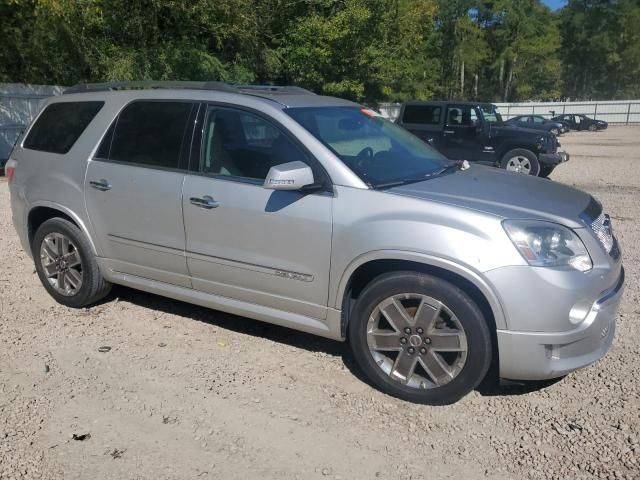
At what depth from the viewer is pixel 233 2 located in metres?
18.2

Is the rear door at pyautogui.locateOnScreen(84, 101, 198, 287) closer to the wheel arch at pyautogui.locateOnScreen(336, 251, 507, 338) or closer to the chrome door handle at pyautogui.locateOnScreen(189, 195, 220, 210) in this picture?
the chrome door handle at pyautogui.locateOnScreen(189, 195, 220, 210)

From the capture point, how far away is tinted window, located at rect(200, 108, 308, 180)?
13.0 feet

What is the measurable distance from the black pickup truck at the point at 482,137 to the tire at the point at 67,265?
10.3 m

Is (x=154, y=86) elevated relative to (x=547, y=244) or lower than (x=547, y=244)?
elevated

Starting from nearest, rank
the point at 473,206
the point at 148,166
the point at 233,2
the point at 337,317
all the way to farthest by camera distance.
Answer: the point at 473,206
the point at 337,317
the point at 148,166
the point at 233,2

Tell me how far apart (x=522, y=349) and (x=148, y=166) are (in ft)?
9.36

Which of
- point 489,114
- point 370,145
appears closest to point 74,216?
point 370,145

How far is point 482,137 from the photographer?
1349cm

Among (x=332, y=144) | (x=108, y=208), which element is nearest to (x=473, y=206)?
(x=332, y=144)

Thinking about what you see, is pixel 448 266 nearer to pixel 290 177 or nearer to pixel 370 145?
pixel 290 177

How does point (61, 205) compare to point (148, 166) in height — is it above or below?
below

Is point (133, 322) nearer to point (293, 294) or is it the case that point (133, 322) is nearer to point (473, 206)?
point (293, 294)

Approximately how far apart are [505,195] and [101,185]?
9.61ft

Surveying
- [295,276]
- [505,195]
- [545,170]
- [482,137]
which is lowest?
[545,170]
